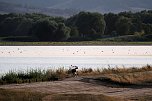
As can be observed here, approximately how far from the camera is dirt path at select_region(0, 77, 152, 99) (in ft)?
78.1

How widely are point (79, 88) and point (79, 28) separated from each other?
4313 inches

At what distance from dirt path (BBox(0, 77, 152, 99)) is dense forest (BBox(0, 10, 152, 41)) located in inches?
3501

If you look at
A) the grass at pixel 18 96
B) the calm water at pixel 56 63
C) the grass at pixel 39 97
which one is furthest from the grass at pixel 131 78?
the calm water at pixel 56 63

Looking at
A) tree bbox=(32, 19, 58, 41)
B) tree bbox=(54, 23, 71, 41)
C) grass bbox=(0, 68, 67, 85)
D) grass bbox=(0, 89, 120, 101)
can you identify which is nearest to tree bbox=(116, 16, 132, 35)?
tree bbox=(54, 23, 71, 41)

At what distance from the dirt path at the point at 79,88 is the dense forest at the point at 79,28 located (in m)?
88.9

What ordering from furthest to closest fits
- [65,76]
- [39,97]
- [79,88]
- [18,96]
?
1. [65,76]
2. [79,88]
3. [39,97]
4. [18,96]

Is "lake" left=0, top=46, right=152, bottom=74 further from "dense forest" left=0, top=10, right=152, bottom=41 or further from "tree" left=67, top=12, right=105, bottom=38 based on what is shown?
"tree" left=67, top=12, right=105, bottom=38

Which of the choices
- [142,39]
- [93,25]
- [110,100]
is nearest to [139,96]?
[110,100]

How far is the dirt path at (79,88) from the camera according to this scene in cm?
2380

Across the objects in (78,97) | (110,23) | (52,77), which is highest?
(110,23)

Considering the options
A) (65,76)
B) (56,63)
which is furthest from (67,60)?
(65,76)

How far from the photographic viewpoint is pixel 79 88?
25.6 metres

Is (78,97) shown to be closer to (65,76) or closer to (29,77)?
(29,77)

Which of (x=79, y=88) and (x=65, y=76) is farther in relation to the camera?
(x=65, y=76)
